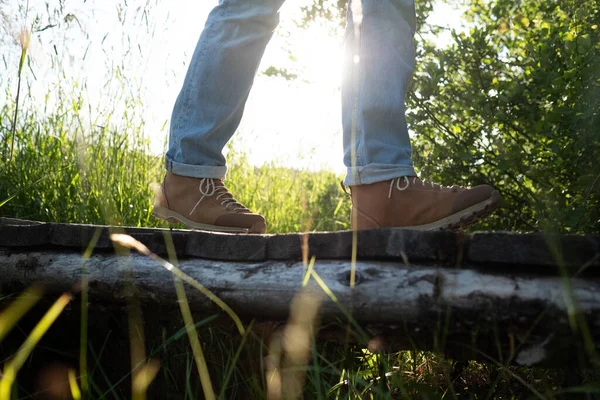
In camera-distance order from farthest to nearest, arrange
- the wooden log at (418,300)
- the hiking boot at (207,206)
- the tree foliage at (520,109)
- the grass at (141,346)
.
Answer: the tree foliage at (520,109), the hiking boot at (207,206), the grass at (141,346), the wooden log at (418,300)

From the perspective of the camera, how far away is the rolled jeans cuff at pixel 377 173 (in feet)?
5.61

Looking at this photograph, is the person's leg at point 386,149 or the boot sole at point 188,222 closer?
the person's leg at point 386,149

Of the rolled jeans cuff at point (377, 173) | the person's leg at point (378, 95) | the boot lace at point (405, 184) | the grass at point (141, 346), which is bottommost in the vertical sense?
the grass at point (141, 346)

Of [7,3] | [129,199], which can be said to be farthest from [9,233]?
[7,3]

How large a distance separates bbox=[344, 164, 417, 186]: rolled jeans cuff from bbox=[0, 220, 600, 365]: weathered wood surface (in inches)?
21.8

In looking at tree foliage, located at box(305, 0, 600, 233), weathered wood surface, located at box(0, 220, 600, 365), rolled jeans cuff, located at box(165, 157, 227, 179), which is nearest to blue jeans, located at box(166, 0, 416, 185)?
rolled jeans cuff, located at box(165, 157, 227, 179)

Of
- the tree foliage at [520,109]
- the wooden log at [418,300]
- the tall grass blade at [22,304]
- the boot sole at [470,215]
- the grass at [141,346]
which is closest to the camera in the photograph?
the wooden log at [418,300]

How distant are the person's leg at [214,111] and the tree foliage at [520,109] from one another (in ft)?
3.65

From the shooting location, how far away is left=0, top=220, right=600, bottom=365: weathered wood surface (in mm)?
1025

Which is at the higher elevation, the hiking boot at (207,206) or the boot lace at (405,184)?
the boot lace at (405,184)

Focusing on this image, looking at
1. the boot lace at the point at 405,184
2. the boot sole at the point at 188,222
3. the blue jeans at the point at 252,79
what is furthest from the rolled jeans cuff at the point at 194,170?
the boot lace at the point at 405,184

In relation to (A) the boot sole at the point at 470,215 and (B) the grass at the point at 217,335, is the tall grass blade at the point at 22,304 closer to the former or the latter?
(B) the grass at the point at 217,335

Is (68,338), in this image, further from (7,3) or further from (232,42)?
(7,3)

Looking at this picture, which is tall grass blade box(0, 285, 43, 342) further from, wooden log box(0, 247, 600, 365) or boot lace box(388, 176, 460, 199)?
boot lace box(388, 176, 460, 199)
